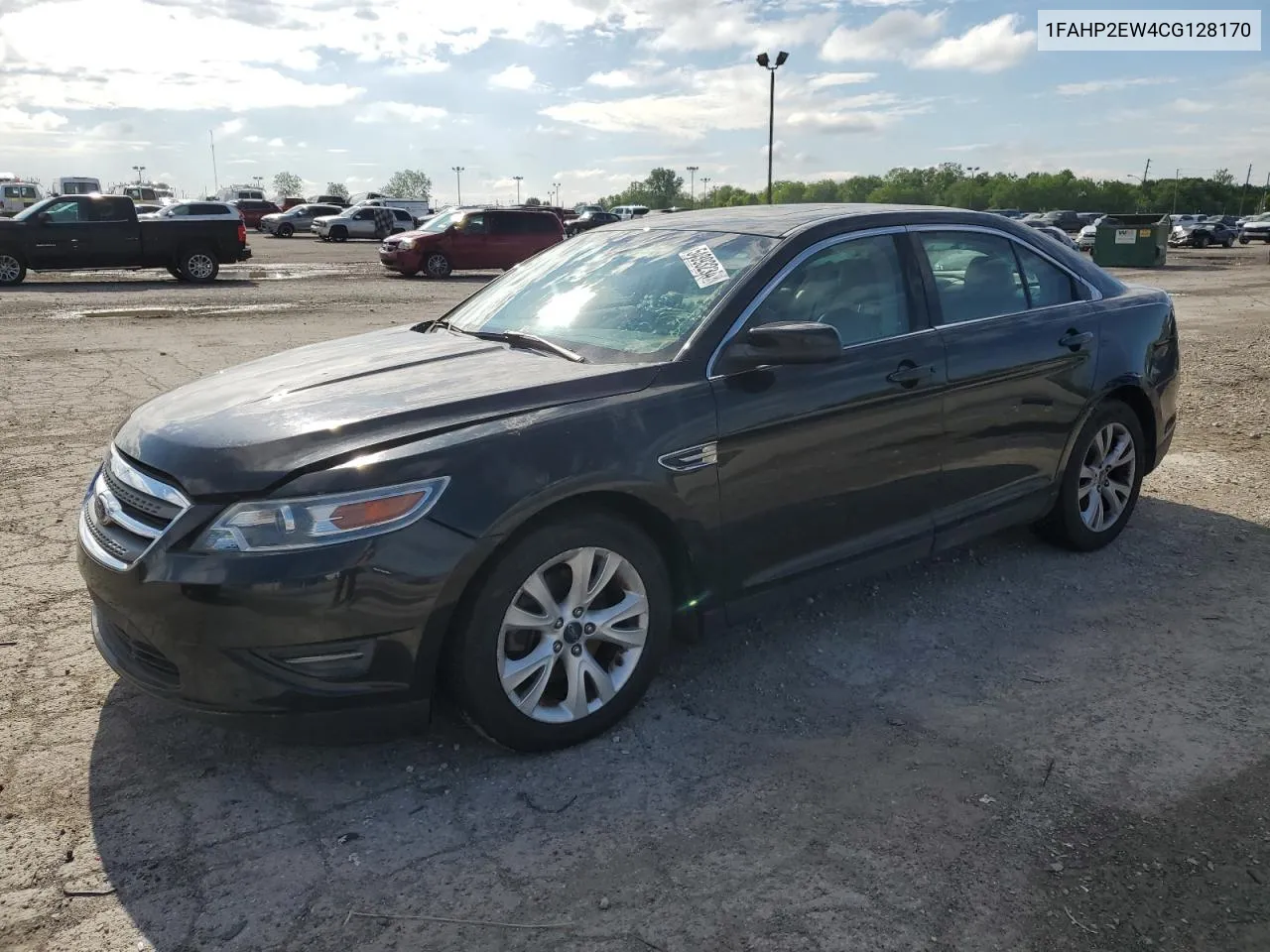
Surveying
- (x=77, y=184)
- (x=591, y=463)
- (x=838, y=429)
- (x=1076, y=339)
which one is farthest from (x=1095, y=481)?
(x=77, y=184)

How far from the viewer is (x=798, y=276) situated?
3.79m

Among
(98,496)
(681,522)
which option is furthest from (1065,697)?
(98,496)

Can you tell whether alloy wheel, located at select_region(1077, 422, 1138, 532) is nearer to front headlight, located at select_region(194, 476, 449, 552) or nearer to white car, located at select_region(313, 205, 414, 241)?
front headlight, located at select_region(194, 476, 449, 552)

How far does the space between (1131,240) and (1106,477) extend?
27.6m

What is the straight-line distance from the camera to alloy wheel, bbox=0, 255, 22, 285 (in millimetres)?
19406

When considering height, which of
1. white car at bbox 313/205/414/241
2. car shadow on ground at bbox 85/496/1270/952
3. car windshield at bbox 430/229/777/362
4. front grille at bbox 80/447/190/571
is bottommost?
car shadow on ground at bbox 85/496/1270/952

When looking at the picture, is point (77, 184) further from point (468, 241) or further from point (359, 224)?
point (468, 241)

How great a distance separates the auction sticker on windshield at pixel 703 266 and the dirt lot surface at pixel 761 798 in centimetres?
145

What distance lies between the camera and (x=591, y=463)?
3082 millimetres

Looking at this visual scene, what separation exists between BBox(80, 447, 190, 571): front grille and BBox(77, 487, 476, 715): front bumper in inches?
3.0

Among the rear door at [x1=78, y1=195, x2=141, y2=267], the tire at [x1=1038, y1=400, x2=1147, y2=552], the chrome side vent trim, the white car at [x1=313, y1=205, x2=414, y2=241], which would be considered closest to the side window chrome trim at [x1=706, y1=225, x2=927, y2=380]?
the chrome side vent trim

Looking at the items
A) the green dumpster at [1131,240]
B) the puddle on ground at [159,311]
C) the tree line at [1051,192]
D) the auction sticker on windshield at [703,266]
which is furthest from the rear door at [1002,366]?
the tree line at [1051,192]

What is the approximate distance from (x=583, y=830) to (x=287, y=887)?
80 cm

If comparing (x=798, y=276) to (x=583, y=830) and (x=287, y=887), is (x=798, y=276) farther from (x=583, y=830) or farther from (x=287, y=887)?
(x=287, y=887)
